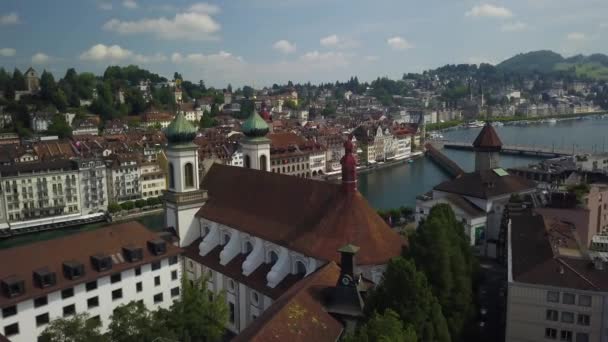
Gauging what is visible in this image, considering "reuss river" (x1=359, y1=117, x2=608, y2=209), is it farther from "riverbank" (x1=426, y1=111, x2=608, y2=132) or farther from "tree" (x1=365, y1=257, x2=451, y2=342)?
"tree" (x1=365, y1=257, x2=451, y2=342)

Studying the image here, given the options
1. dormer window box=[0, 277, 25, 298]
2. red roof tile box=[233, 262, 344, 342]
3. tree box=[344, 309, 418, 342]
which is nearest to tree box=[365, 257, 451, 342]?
red roof tile box=[233, 262, 344, 342]

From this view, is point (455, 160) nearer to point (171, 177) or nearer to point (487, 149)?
point (487, 149)

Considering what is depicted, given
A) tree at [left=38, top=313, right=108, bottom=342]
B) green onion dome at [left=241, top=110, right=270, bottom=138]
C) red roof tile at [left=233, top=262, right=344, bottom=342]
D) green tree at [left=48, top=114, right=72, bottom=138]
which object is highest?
green onion dome at [left=241, top=110, right=270, bottom=138]

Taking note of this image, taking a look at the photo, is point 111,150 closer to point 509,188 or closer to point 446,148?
point 509,188

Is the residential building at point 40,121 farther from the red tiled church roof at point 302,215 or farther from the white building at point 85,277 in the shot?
the white building at point 85,277

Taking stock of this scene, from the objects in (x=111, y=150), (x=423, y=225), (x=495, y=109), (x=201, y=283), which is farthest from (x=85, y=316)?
(x=495, y=109)

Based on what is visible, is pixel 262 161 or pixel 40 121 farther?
pixel 40 121

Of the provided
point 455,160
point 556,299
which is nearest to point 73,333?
point 556,299
